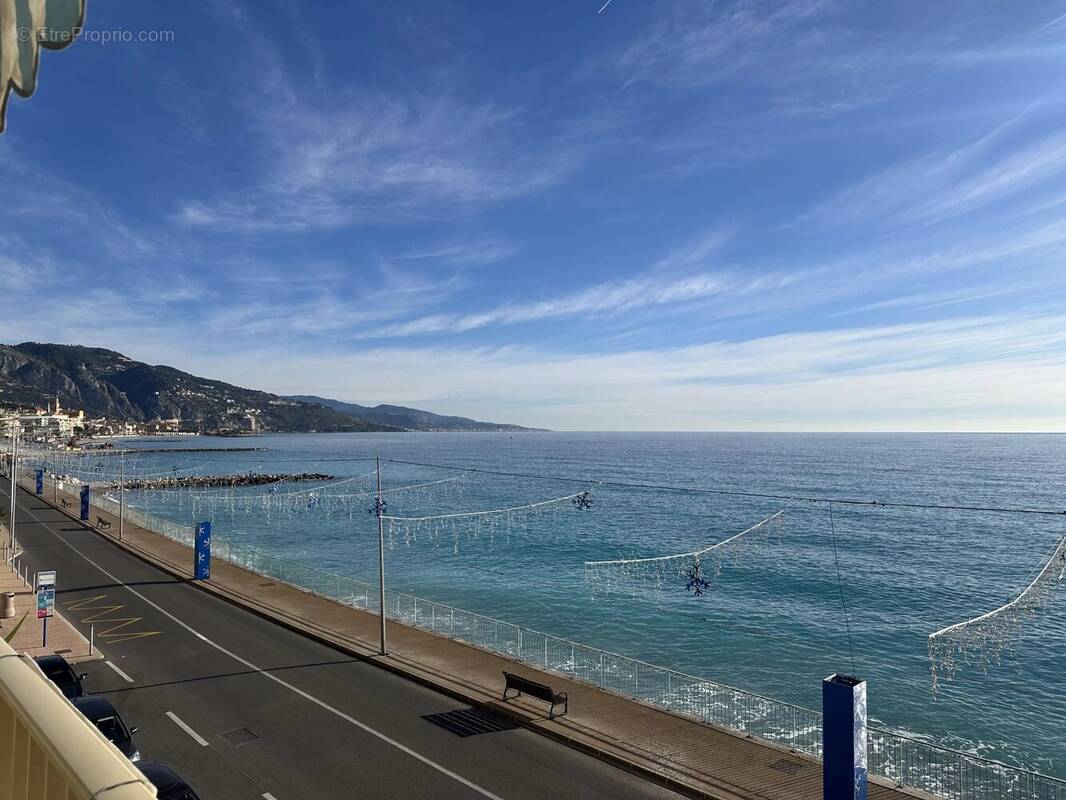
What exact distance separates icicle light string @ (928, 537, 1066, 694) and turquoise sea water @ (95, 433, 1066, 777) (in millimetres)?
822

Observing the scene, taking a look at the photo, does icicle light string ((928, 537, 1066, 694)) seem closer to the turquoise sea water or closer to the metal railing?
the turquoise sea water

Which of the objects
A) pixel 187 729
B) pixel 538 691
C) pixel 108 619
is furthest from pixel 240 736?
pixel 108 619

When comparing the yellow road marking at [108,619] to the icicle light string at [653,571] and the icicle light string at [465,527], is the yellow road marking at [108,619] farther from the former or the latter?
the icicle light string at [465,527]

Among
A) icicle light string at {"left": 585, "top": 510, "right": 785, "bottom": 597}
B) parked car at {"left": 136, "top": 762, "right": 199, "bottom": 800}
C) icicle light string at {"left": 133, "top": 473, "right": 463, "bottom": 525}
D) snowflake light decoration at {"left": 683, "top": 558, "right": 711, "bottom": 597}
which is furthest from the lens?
icicle light string at {"left": 133, "top": 473, "right": 463, "bottom": 525}

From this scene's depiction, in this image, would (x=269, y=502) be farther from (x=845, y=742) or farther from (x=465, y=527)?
(x=845, y=742)

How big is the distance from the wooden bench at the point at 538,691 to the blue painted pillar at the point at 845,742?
7.07 m

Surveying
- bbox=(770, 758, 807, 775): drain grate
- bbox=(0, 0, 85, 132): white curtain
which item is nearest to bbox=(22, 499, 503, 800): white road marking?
bbox=(770, 758, 807, 775): drain grate

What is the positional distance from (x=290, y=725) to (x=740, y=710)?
655 inches

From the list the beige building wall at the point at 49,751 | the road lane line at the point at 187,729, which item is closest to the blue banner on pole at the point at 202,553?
the road lane line at the point at 187,729

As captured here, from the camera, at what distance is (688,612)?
4184cm

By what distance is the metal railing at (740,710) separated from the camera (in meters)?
19.2

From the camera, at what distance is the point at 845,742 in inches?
534

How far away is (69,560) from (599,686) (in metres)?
34.1

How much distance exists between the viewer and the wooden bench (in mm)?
18500
